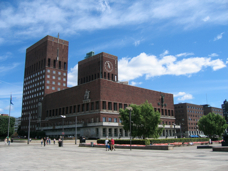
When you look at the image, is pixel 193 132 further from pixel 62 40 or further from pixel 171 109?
pixel 62 40

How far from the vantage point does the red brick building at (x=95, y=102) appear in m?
81.6

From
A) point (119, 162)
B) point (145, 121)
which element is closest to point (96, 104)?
point (145, 121)

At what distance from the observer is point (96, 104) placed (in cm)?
8225

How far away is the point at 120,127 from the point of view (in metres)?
84.6

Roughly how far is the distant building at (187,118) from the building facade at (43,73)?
255 ft

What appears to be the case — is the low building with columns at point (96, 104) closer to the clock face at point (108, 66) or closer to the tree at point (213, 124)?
the clock face at point (108, 66)

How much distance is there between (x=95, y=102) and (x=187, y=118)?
83.8m

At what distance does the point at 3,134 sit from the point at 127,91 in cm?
4927

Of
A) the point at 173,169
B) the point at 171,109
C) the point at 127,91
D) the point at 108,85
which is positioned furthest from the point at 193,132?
the point at 173,169

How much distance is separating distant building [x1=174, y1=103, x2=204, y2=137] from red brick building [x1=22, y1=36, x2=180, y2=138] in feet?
114

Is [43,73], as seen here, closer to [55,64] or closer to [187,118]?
[55,64]

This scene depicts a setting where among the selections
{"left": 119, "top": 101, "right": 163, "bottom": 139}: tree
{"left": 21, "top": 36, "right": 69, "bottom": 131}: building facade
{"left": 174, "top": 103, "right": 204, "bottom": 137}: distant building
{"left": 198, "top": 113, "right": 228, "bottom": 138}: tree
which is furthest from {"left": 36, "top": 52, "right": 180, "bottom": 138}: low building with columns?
{"left": 174, "top": 103, "right": 204, "bottom": 137}: distant building

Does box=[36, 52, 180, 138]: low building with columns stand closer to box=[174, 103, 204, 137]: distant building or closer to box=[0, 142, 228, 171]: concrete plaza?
box=[174, 103, 204, 137]: distant building

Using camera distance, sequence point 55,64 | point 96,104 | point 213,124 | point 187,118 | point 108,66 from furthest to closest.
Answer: point 187,118 < point 55,64 < point 108,66 < point 96,104 < point 213,124
